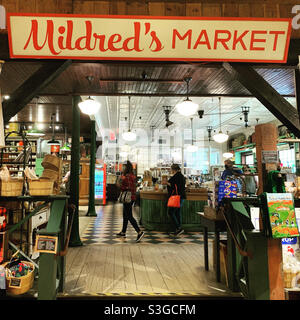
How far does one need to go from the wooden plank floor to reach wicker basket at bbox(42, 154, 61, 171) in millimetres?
1539

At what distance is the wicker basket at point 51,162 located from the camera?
3439mm

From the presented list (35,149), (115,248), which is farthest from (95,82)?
(35,149)

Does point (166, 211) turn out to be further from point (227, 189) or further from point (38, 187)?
point (38, 187)

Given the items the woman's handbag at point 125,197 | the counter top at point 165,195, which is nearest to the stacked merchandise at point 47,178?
the woman's handbag at point 125,197

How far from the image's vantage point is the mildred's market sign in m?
3.08

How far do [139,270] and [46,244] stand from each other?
1.70m

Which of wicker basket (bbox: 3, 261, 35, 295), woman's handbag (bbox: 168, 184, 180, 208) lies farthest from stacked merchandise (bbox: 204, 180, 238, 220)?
wicker basket (bbox: 3, 261, 35, 295)

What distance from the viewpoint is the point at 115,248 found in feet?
16.2

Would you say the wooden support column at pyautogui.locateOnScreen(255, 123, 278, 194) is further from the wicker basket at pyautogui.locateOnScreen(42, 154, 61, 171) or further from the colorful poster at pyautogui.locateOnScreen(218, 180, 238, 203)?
the wicker basket at pyautogui.locateOnScreen(42, 154, 61, 171)

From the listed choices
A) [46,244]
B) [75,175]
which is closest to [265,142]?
Result: [46,244]

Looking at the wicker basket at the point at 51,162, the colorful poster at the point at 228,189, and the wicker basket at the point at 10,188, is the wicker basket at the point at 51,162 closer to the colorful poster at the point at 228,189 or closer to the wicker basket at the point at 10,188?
the wicker basket at the point at 10,188

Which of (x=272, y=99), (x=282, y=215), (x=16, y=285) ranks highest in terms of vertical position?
(x=272, y=99)

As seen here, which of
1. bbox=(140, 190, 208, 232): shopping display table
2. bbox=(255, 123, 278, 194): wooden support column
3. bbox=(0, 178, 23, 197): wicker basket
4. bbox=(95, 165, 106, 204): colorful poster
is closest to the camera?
bbox=(255, 123, 278, 194): wooden support column

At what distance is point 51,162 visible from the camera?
3.45 m
